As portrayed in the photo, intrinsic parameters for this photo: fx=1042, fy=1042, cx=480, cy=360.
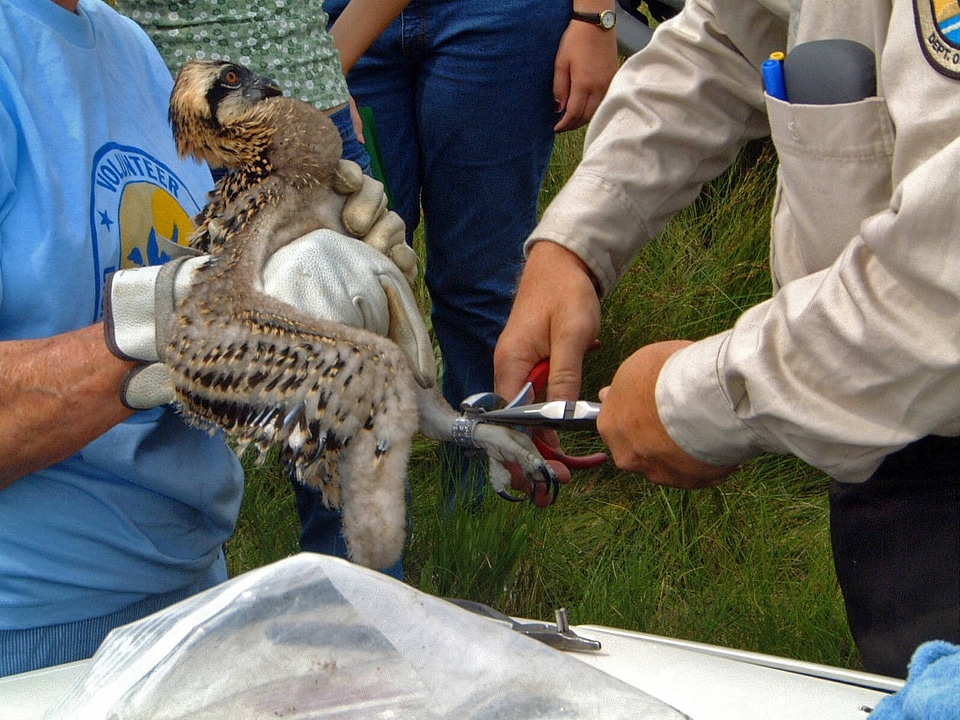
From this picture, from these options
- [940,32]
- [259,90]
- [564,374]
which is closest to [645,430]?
[564,374]

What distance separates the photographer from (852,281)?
1.48 meters

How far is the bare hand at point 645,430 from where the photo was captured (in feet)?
5.83

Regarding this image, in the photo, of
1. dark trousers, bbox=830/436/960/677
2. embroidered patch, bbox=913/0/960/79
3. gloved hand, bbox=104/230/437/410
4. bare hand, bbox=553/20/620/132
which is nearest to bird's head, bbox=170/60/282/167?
gloved hand, bbox=104/230/437/410

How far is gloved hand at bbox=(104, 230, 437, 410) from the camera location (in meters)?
1.65

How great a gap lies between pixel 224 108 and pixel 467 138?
166 centimetres

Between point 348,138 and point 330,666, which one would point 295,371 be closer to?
point 330,666

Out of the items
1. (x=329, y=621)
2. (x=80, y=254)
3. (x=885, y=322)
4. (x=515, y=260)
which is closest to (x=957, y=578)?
(x=885, y=322)

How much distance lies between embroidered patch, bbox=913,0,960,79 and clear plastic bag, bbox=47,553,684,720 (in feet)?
2.98

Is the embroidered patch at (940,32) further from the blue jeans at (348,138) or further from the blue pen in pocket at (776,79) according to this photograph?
the blue jeans at (348,138)

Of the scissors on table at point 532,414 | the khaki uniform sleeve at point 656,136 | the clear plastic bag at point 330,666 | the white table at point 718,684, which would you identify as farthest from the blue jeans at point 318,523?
the clear plastic bag at point 330,666

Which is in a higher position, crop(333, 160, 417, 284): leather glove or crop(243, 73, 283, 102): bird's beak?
crop(243, 73, 283, 102): bird's beak

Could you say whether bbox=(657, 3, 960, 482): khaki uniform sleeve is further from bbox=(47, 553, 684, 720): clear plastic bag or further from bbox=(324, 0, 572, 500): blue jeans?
bbox=(324, 0, 572, 500): blue jeans

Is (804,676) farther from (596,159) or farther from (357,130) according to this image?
(357,130)

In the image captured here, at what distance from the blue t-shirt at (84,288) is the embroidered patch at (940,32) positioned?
1338 mm
